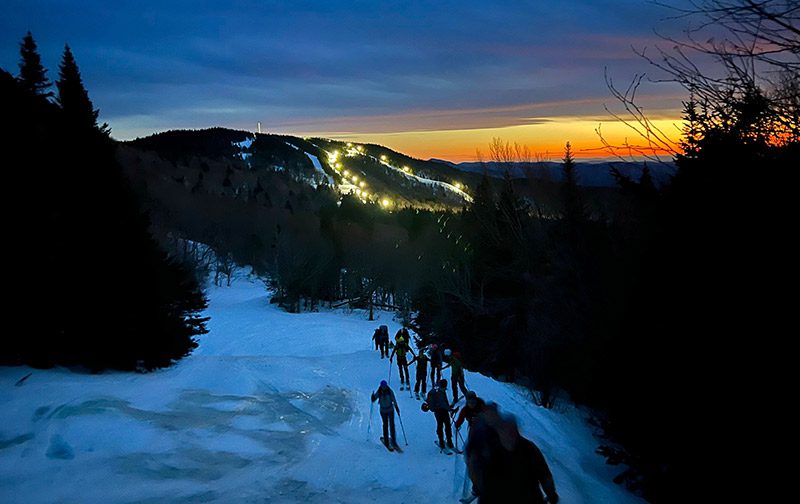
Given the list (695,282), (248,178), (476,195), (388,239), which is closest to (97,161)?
(695,282)

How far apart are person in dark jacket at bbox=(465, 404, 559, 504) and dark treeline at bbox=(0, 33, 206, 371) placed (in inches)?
413

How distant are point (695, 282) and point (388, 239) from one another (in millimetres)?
51728

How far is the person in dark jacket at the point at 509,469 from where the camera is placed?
417 cm

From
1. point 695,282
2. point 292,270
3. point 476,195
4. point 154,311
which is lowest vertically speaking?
point 292,270

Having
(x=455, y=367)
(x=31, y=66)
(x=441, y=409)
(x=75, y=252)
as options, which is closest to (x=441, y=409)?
(x=441, y=409)

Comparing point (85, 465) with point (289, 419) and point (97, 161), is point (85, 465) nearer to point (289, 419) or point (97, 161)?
point (289, 419)

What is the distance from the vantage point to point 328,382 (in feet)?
45.5

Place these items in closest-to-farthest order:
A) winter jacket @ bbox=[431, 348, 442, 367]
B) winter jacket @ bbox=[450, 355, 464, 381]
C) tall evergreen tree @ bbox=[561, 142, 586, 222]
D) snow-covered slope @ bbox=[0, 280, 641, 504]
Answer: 1. snow-covered slope @ bbox=[0, 280, 641, 504]
2. winter jacket @ bbox=[450, 355, 464, 381]
3. winter jacket @ bbox=[431, 348, 442, 367]
4. tall evergreen tree @ bbox=[561, 142, 586, 222]

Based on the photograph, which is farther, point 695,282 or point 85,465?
point 695,282

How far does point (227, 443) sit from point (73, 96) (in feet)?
36.2

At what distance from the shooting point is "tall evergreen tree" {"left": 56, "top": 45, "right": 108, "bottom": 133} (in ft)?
41.1

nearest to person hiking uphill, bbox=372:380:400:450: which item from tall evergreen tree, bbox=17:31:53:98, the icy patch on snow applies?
the icy patch on snow

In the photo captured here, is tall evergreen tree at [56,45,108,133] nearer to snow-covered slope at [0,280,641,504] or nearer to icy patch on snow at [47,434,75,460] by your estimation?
snow-covered slope at [0,280,641,504]

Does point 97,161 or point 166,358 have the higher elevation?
point 97,161
